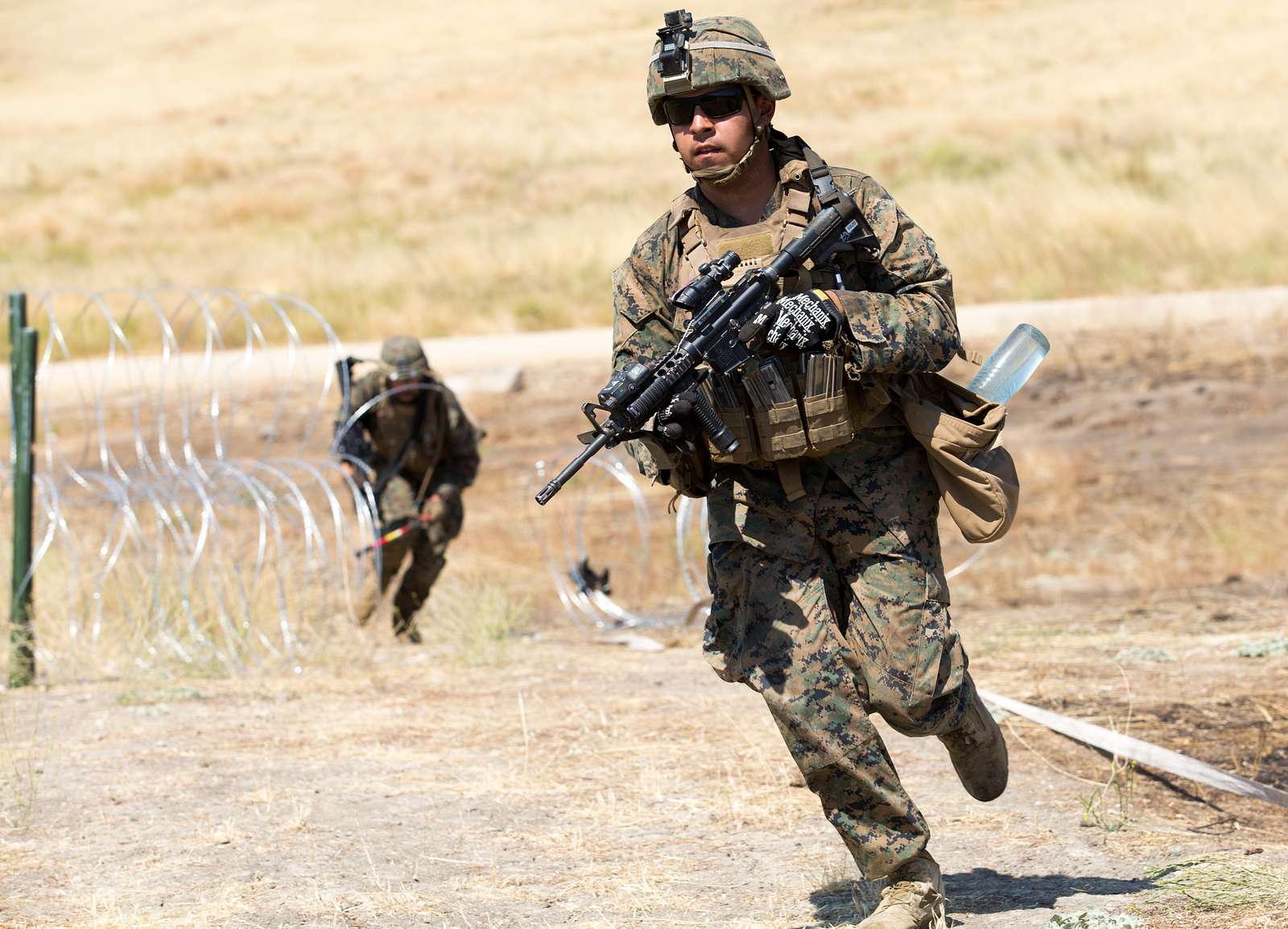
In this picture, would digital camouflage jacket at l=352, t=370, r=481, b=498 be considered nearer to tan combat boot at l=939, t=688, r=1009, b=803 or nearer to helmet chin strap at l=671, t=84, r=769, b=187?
helmet chin strap at l=671, t=84, r=769, b=187

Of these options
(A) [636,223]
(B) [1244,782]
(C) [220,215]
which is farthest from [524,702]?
(C) [220,215]

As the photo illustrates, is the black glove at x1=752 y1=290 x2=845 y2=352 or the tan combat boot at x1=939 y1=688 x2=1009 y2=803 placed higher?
the black glove at x1=752 y1=290 x2=845 y2=352

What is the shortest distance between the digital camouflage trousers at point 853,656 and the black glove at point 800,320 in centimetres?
40

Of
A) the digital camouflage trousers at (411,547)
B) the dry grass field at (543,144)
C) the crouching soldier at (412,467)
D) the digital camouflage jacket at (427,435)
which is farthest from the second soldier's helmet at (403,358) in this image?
the dry grass field at (543,144)

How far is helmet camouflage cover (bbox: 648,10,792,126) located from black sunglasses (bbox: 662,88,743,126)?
4 cm

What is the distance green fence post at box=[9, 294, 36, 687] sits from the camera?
7.57 meters

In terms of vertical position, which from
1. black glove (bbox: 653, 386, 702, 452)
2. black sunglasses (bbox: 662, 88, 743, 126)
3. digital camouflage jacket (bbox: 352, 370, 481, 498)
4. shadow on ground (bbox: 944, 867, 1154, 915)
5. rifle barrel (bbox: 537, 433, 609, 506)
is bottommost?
digital camouflage jacket (bbox: 352, 370, 481, 498)

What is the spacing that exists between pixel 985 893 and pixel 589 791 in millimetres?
1643

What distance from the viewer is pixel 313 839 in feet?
16.2

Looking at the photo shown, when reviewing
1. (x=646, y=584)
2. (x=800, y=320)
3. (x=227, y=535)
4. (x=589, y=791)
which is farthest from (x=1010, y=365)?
(x=646, y=584)

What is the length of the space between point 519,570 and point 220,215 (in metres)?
20.0

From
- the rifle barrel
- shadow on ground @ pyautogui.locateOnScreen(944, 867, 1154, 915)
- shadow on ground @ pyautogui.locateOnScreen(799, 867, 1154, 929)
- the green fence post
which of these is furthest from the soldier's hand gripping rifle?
the green fence post

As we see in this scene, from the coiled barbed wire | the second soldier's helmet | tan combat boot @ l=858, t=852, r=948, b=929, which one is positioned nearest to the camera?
tan combat boot @ l=858, t=852, r=948, b=929

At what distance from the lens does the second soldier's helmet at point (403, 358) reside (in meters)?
9.19
